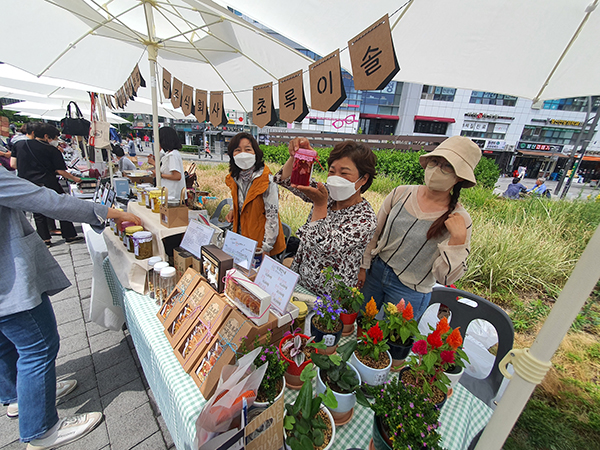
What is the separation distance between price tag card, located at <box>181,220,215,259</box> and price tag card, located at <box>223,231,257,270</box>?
158 mm

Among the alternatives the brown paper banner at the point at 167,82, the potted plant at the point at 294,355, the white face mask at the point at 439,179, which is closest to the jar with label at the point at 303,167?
the white face mask at the point at 439,179

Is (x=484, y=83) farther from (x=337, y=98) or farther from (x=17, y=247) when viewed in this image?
(x=17, y=247)

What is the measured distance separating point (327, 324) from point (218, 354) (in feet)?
1.76

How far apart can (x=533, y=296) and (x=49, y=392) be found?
5.22 meters

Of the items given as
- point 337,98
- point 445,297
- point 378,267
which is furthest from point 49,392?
point 445,297

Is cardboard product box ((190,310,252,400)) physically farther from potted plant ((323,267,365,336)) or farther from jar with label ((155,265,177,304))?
jar with label ((155,265,177,304))

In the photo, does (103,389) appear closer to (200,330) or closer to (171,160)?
(200,330)

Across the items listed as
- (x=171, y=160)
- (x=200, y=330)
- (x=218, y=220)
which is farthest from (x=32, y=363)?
(x=171, y=160)

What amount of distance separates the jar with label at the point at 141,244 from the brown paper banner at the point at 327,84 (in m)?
1.56

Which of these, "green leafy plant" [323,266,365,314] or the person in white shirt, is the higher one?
the person in white shirt

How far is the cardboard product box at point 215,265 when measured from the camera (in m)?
1.35

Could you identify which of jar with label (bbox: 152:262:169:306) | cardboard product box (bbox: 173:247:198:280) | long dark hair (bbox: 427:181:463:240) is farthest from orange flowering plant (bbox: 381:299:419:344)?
jar with label (bbox: 152:262:169:306)

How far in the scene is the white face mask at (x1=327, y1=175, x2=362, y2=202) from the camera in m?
1.64

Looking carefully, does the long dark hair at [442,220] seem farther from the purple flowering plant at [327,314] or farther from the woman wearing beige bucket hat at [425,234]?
the purple flowering plant at [327,314]
